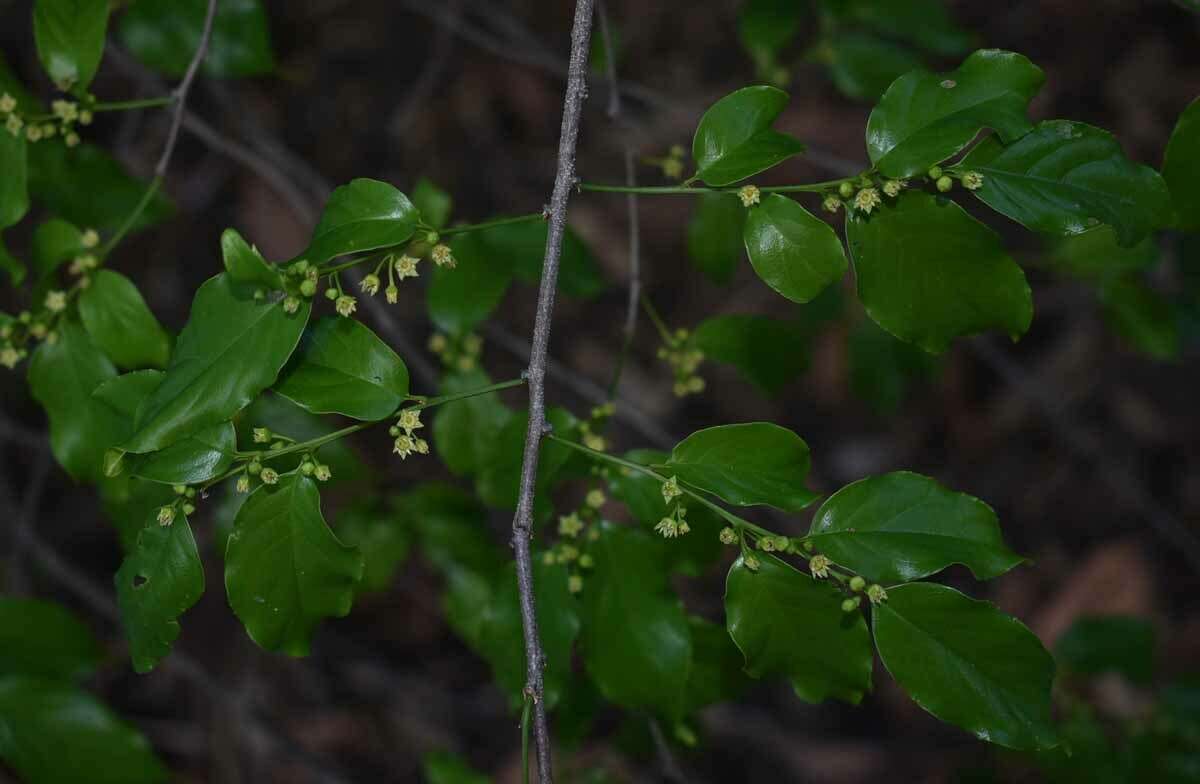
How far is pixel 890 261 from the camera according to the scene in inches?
60.3

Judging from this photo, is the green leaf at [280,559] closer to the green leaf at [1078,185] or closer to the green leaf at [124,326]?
the green leaf at [124,326]

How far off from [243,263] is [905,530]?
1.12 meters

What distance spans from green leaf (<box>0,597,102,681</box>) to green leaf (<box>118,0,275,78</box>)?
1.49m

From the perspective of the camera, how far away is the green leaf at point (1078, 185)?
1.45m

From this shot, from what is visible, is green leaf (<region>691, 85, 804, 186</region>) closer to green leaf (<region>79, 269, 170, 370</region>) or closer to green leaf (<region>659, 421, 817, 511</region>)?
green leaf (<region>659, 421, 817, 511</region>)

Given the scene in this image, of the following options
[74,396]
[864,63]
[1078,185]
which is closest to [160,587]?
[74,396]

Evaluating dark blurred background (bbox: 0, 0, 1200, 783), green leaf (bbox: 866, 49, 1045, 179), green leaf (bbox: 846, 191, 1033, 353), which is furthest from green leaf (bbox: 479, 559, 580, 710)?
dark blurred background (bbox: 0, 0, 1200, 783)

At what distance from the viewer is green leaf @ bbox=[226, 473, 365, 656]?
155cm

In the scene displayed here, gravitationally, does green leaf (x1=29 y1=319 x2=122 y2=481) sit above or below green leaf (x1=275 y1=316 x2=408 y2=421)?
below

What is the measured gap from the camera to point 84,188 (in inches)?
85.8

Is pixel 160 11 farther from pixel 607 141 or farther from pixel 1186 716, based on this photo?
pixel 1186 716

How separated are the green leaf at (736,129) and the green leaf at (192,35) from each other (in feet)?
4.77

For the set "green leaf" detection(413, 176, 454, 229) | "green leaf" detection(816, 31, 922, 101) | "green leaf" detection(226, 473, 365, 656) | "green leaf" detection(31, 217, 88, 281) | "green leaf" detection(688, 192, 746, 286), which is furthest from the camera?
"green leaf" detection(816, 31, 922, 101)

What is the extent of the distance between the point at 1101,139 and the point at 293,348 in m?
1.29
